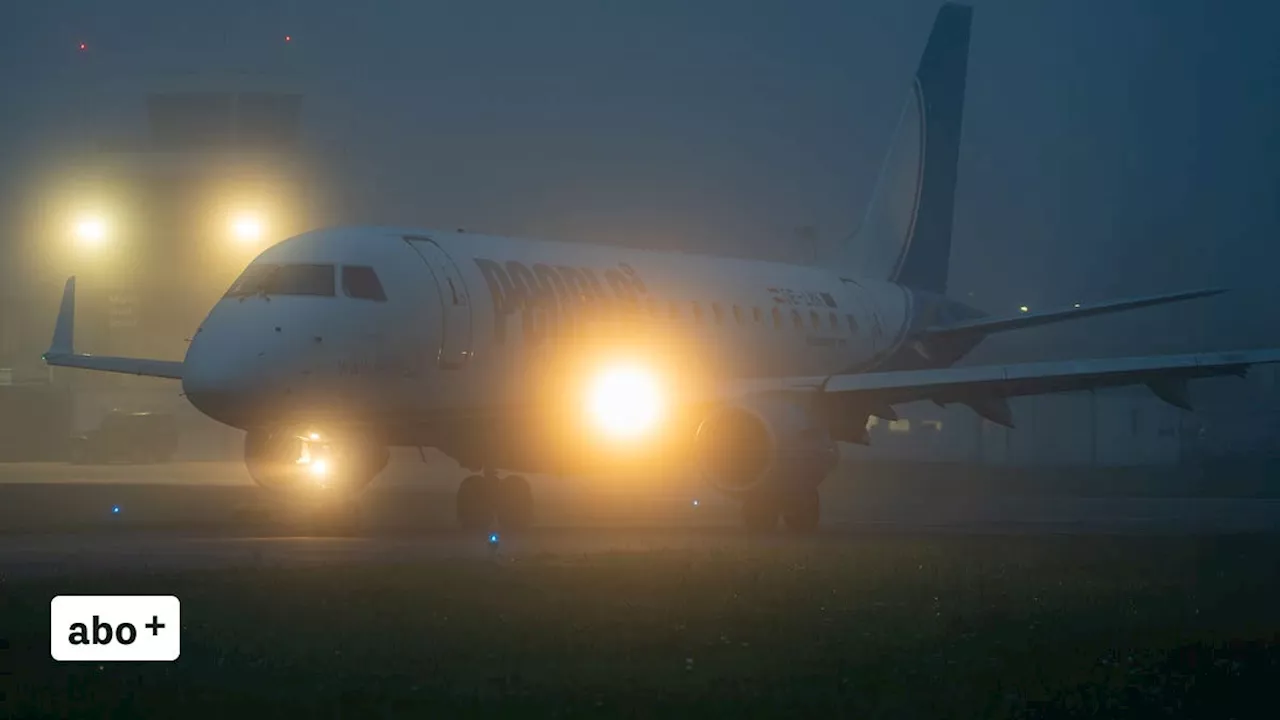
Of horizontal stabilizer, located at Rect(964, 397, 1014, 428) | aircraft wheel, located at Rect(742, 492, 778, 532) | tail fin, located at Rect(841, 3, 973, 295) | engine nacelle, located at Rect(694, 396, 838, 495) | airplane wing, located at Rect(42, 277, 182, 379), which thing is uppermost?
tail fin, located at Rect(841, 3, 973, 295)

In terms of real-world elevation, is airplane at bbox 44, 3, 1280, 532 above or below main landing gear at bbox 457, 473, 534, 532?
above

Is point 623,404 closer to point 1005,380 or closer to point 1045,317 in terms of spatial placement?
point 1005,380

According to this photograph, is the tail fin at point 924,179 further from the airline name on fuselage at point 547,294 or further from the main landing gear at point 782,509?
the main landing gear at point 782,509

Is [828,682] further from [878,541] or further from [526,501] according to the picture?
[526,501]

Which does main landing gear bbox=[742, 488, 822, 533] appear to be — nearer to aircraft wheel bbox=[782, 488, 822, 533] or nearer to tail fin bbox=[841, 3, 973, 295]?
aircraft wheel bbox=[782, 488, 822, 533]

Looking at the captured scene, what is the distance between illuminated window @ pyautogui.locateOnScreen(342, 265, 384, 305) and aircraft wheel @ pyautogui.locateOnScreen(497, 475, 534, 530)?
13.3 ft

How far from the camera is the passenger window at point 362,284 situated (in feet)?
87.0

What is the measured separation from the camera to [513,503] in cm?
2906

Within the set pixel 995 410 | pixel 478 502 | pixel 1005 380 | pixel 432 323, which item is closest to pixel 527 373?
pixel 432 323

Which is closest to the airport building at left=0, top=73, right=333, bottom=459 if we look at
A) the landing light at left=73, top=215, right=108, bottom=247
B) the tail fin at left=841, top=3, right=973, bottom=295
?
the landing light at left=73, top=215, right=108, bottom=247

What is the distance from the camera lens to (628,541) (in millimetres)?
25406

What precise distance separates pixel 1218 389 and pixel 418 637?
2481 inches

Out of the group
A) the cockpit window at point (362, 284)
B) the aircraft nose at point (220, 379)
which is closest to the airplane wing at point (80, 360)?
the cockpit window at point (362, 284)

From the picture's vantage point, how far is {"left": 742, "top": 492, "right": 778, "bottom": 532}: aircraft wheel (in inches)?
1101
